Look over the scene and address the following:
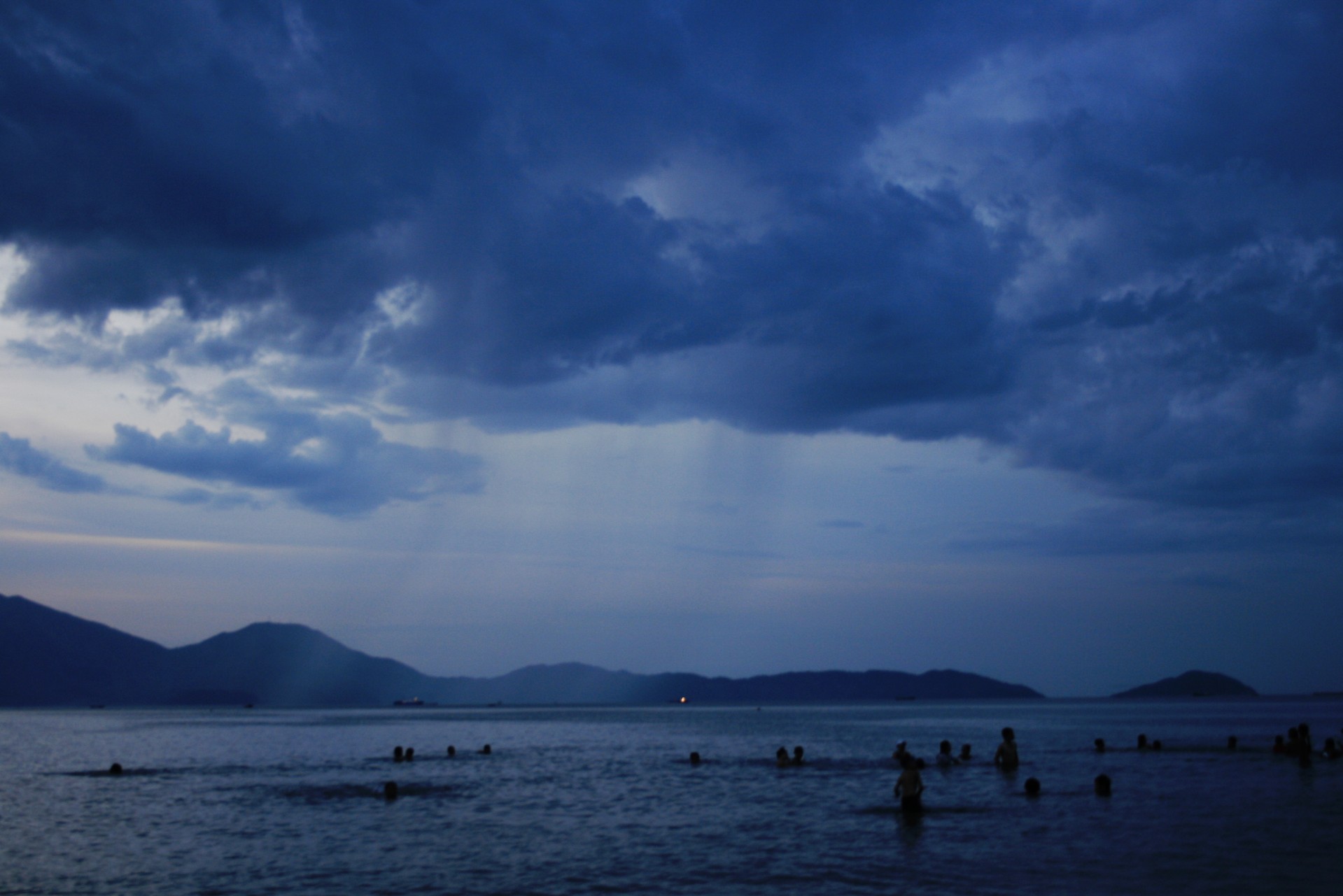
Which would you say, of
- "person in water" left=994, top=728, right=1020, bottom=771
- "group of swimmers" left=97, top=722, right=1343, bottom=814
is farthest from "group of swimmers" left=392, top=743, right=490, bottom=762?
"person in water" left=994, top=728, right=1020, bottom=771

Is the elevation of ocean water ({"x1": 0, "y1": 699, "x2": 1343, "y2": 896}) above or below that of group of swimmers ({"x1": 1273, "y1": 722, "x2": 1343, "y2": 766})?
below

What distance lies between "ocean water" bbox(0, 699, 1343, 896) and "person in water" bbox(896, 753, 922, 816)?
0.97 m

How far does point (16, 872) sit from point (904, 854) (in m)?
23.6

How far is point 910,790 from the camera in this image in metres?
33.7

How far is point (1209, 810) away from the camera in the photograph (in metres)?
33.8

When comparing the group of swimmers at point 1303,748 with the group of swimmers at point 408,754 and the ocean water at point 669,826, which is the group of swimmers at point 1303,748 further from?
the group of swimmers at point 408,754

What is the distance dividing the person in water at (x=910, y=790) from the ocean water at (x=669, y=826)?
0.97 metres

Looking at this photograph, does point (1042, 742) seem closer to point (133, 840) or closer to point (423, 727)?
point (133, 840)

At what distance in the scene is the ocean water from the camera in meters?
23.9

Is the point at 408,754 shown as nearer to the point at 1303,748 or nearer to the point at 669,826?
the point at 669,826

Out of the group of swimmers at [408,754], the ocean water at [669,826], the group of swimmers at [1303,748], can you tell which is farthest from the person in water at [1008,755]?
the group of swimmers at [408,754]

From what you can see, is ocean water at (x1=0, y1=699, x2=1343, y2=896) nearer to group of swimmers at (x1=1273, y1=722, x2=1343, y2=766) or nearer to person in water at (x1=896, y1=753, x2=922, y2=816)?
group of swimmers at (x1=1273, y1=722, x2=1343, y2=766)

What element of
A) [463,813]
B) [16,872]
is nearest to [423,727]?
[463,813]

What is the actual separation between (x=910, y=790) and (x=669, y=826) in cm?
838
